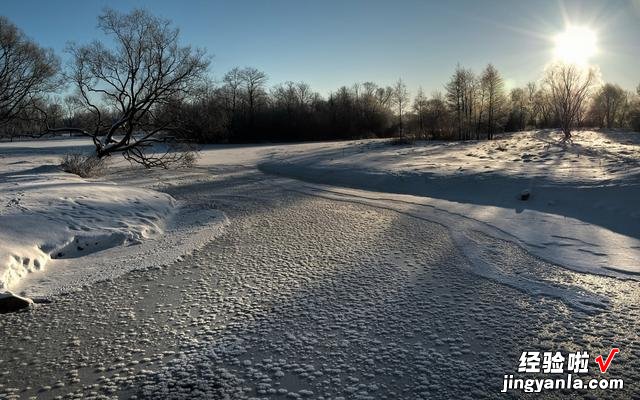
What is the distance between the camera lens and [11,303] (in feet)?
18.7

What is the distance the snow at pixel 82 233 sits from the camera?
23.1 feet

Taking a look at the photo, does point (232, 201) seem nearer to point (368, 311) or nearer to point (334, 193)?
point (334, 193)

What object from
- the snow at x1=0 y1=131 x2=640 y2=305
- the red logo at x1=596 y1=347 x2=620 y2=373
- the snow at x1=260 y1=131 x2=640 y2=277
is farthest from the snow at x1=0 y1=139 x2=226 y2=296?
the red logo at x1=596 y1=347 x2=620 y2=373

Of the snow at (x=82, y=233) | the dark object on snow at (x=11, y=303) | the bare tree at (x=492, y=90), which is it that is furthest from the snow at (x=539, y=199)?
the bare tree at (x=492, y=90)

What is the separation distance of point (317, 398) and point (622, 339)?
138 inches

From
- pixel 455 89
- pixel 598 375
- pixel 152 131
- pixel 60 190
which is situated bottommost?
pixel 598 375

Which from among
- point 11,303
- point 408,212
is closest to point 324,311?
point 11,303

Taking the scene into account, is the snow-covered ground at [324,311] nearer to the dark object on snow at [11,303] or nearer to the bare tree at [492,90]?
the dark object on snow at [11,303]

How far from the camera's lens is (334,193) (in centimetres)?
1616

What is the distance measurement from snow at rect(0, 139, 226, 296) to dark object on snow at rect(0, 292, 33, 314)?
0.96ft

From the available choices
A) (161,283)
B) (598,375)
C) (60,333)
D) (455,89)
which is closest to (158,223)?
(161,283)

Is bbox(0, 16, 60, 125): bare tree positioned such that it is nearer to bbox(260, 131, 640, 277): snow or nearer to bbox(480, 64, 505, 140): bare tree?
bbox(260, 131, 640, 277): snow

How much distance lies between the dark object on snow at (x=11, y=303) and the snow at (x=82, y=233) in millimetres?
291

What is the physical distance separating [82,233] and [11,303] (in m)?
3.40
